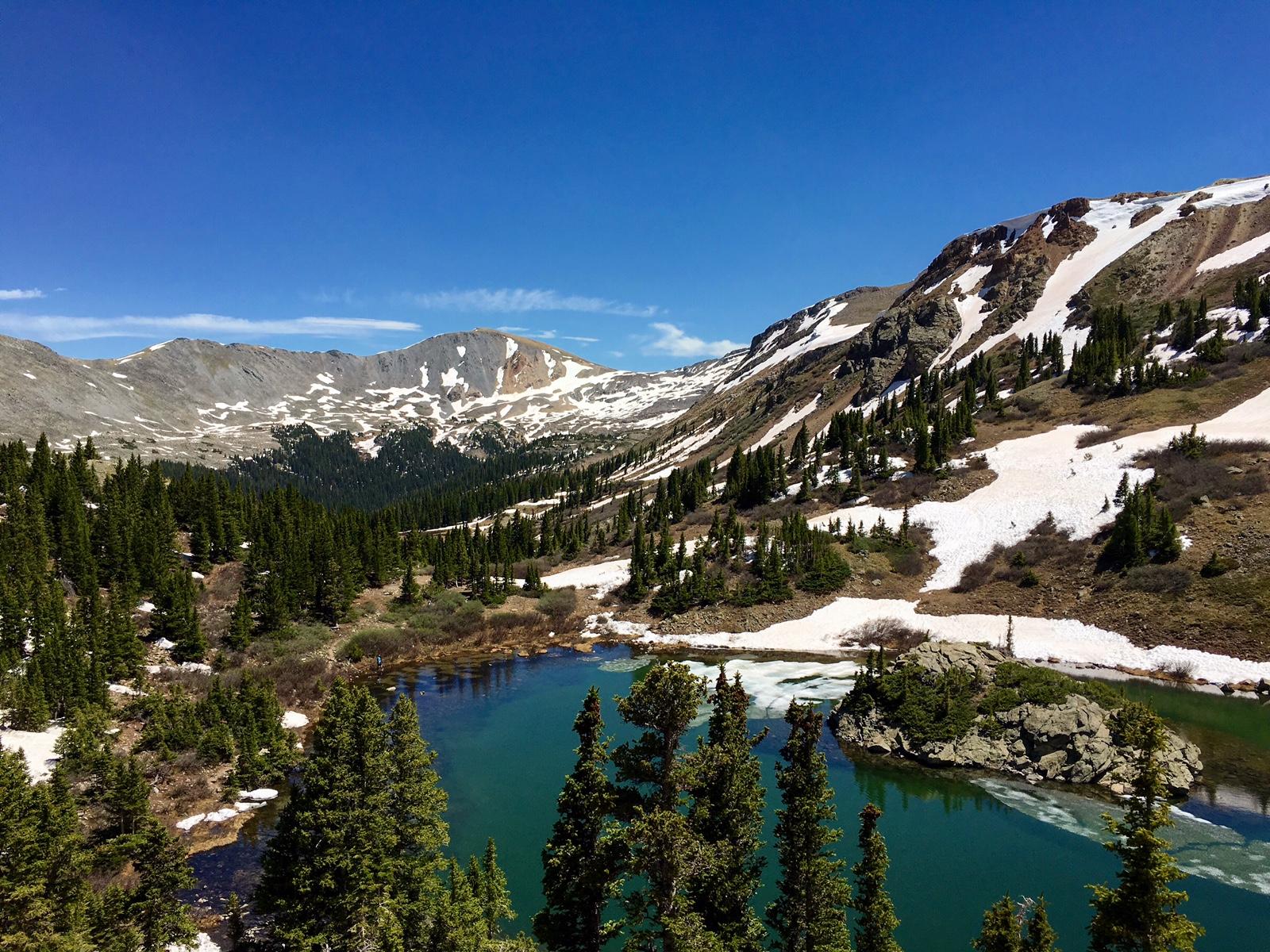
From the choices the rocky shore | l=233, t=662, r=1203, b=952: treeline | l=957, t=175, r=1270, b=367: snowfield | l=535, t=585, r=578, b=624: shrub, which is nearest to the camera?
l=233, t=662, r=1203, b=952: treeline

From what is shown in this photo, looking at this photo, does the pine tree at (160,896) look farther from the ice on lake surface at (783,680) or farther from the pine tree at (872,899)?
the ice on lake surface at (783,680)

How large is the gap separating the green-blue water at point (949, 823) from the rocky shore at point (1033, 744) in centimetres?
144

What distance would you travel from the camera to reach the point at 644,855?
13.9 metres

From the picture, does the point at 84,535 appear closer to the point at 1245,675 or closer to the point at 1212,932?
the point at 1212,932

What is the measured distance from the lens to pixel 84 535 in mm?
55281

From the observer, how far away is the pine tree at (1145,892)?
44.3 feet

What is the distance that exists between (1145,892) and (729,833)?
29.9 feet

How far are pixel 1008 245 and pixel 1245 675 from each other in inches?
5795

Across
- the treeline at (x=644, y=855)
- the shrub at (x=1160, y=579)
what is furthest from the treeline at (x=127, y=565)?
the shrub at (x=1160, y=579)

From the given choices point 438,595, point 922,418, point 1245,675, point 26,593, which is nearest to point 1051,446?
point 922,418

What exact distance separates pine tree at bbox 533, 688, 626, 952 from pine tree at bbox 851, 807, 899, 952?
6.31 metres

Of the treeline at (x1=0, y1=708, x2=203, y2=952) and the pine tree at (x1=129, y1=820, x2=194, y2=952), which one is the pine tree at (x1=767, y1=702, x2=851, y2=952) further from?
the pine tree at (x1=129, y1=820, x2=194, y2=952)

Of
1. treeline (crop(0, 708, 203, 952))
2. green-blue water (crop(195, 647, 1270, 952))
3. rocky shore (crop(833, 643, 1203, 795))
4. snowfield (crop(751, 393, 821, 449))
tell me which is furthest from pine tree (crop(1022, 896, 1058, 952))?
snowfield (crop(751, 393, 821, 449))

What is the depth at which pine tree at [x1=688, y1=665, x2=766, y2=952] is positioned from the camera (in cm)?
1639
